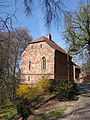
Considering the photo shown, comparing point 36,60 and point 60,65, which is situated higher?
point 36,60

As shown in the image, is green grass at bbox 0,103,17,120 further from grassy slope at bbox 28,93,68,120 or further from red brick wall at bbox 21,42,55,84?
red brick wall at bbox 21,42,55,84

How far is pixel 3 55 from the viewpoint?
658 centimetres

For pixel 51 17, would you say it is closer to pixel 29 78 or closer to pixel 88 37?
pixel 88 37

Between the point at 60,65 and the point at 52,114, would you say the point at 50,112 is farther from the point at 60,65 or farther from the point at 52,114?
the point at 60,65

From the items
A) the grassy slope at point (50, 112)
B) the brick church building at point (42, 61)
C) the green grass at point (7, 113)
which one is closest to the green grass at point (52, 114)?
the grassy slope at point (50, 112)

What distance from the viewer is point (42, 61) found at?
25.1 m

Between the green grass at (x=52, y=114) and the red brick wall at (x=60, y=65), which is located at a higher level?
the red brick wall at (x=60, y=65)

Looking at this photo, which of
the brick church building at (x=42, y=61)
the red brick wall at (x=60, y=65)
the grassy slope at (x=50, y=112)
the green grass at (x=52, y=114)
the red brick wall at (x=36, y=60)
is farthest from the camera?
the red brick wall at (x=60, y=65)

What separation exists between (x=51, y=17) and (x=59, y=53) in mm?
22478

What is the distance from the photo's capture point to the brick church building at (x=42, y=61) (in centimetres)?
2353

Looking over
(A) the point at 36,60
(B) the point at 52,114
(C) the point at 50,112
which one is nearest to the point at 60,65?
(A) the point at 36,60

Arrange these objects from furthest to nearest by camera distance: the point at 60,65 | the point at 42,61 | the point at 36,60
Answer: the point at 36,60, the point at 60,65, the point at 42,61

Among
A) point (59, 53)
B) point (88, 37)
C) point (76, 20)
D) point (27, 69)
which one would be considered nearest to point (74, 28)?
point (76, 20)

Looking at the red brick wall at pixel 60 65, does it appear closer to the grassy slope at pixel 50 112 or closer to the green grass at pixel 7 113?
the green grass at pixel 7 113
